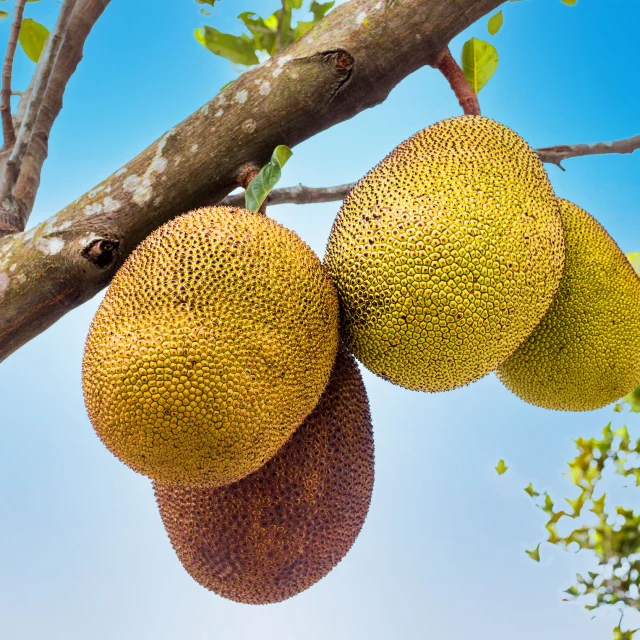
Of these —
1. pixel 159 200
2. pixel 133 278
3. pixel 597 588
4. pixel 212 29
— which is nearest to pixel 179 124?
pixel 159 200

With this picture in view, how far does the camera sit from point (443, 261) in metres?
1.05

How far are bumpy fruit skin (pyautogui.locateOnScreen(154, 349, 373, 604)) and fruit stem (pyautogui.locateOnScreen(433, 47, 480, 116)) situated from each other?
668 millimetres

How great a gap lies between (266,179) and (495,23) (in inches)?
47.8

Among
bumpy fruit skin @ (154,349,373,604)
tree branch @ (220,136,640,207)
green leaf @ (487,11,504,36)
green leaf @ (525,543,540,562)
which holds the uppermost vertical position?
green leaf @ (487,11,504,36)

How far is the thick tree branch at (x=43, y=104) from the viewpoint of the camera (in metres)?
1.79

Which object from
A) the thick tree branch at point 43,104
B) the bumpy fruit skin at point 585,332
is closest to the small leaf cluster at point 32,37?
the thick tree branch at point 43,104

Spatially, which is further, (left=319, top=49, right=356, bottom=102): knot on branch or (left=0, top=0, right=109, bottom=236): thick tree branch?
(left=0, top=0, right=109, bottom=236): thick tree branch

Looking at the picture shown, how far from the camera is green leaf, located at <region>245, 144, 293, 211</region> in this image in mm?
1154

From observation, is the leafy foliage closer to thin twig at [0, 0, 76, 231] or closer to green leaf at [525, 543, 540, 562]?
green leaf at [525, 543, 540, 562]

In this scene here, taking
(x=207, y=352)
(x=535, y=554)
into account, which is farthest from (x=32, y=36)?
(x=535, y=554)

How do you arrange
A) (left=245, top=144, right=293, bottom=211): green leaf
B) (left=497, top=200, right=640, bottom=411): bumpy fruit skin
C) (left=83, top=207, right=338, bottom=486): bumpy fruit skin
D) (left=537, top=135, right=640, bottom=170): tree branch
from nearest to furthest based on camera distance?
(left=83, top=207, right=338, bottom=486): bumpy fruit skin, (left=245, top=144, right=293, bottom=211): green leaf, (left=497, top=200, right=640, bottom=411): bumpy fruit skin, (left=537, top=135, right=640, bottom=170): tree branch

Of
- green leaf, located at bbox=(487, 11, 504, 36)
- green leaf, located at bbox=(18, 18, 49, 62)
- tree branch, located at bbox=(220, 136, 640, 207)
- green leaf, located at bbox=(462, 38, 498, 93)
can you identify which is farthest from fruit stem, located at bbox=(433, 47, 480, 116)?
green leaf, located at bbox=(18, 18, 49, 62)

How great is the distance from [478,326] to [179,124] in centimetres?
71

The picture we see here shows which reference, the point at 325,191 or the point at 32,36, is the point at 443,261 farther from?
the point at 32,36
